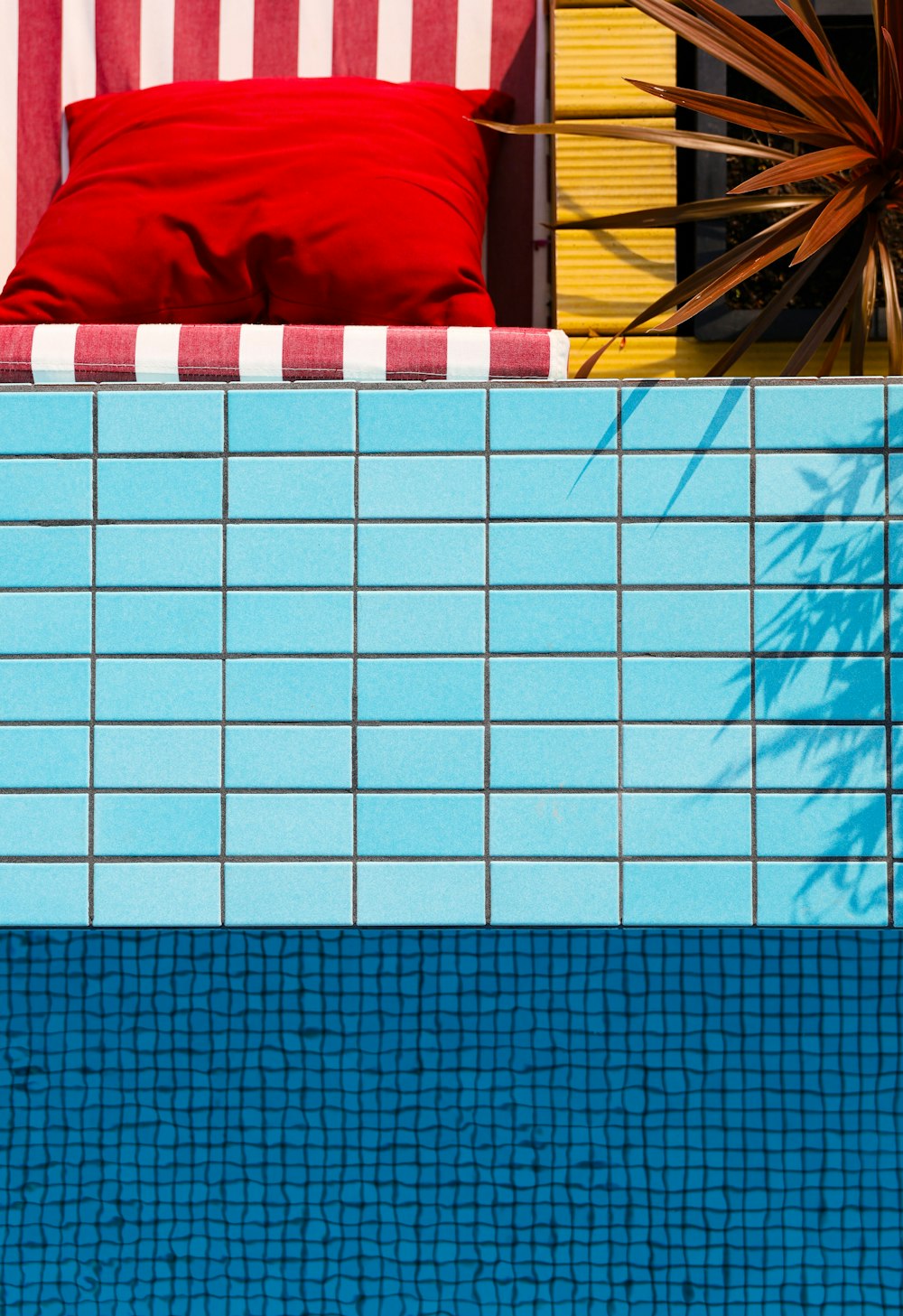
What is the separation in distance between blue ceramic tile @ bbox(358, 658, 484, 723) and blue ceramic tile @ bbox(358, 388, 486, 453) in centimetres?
34

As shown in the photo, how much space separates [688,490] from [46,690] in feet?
3.51

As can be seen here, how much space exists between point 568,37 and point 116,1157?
3201mm

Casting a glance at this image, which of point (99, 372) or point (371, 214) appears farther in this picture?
point (371, 214)

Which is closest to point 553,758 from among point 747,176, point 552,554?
point 552,554

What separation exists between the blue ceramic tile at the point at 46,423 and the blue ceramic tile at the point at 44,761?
0.45 m

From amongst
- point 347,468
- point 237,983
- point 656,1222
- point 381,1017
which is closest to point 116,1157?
point 237,983

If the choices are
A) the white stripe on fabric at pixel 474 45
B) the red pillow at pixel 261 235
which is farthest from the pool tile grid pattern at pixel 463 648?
the white stripe on fabric at pixel 474 45

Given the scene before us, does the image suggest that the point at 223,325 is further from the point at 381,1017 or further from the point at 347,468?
the point at 381,1017

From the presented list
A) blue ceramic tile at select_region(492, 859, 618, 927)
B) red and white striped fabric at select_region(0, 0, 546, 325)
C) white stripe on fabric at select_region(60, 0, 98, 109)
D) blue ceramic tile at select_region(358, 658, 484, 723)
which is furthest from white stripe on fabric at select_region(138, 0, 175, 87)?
blue ceramic tile at select_region(492, 859, 618, 927)

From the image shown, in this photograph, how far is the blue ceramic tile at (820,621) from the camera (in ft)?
5.55

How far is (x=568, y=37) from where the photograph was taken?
87.9 inches

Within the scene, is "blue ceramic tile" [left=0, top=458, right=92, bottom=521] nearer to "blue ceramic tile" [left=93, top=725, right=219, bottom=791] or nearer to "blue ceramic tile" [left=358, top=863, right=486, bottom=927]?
"blue ceramic tile" [left=93, top=725, right=219, bottom=791]

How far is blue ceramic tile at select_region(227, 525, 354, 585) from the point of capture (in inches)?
67.4

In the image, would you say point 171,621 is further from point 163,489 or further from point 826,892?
point 826,892
